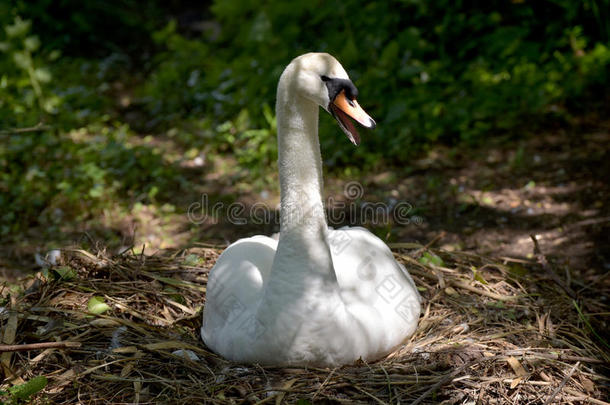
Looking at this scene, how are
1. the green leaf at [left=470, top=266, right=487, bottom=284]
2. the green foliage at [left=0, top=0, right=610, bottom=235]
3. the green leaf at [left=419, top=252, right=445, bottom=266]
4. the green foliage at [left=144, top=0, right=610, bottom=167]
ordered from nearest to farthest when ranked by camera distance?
the green leaf at [left=470, top=266, right=487, bottom=284]
the green leaf at [left=419, top=252, right=445, bottom=266]
the green foliage at [left=0, top=0, right=610, bottom=235]
the green foliage at [left=144, top=0, right=610, bottom=167]

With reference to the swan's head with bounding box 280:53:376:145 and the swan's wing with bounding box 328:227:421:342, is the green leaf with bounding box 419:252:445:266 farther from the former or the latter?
the swan's head with bounding box 280:53:376:145

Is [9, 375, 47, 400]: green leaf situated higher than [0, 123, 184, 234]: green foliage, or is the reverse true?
[0, 123, 184, 234]: green foliage

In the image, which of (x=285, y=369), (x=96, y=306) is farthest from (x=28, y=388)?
(x=285, y=369)

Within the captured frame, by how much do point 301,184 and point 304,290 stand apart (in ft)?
1.59

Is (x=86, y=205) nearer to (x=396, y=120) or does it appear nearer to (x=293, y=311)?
(x=396, y=120)

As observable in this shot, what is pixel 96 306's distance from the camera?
331 cm

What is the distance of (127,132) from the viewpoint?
725 centimetres

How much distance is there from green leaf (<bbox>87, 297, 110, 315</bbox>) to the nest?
0.03 metres

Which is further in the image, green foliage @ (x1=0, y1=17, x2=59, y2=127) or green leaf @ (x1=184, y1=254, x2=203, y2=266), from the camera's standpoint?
green foliage @ (x1=0, y1=17, x2=59, y2=127)

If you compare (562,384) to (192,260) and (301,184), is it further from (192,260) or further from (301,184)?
(192,260)

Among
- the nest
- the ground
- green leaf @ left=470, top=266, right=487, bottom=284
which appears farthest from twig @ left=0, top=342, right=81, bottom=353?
green leaf @ left=470, top=266, right=487, bottom=284

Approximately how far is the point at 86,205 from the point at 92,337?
2919 mm

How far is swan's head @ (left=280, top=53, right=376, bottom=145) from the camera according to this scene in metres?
2.61

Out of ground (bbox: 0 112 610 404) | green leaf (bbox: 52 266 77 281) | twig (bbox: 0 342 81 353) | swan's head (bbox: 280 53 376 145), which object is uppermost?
swan's head (bbox: 280 53 376 145)
